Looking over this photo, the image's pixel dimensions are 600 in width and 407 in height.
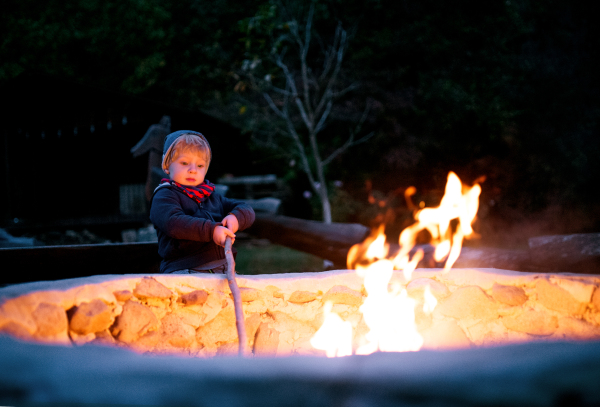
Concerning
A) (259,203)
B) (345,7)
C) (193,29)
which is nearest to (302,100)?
(345,7)

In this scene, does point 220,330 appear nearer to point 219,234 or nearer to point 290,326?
point 290,326

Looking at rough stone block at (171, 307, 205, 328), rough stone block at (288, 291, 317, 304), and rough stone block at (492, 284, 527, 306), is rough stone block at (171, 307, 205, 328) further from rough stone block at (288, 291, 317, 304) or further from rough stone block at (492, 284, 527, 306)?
rough stone block at (492, 284, 527, 306)

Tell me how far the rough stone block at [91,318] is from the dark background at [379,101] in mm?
8981

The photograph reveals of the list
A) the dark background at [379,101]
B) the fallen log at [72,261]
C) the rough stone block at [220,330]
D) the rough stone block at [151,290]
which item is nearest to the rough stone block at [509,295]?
the rough stone block at [220,330]

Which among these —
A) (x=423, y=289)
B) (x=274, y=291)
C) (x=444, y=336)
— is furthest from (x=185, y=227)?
(x=444, y=336)

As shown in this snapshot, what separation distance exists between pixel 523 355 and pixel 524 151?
13003mm

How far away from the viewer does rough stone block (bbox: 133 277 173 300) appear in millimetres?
1556

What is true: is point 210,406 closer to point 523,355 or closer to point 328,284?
point 523,355

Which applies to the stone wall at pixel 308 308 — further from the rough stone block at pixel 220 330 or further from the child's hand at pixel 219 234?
the child's hand at pixel 219 234

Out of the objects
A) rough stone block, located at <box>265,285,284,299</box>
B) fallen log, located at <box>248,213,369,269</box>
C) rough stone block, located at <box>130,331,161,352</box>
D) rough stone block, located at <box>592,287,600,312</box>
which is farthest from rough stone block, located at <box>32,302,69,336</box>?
fallen log, located at <box>248,213,369,269</box>

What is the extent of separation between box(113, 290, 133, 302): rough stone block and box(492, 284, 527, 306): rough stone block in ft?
4.93

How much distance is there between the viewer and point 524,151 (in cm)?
1195

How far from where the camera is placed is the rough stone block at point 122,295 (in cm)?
149

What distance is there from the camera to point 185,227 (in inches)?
74.7
